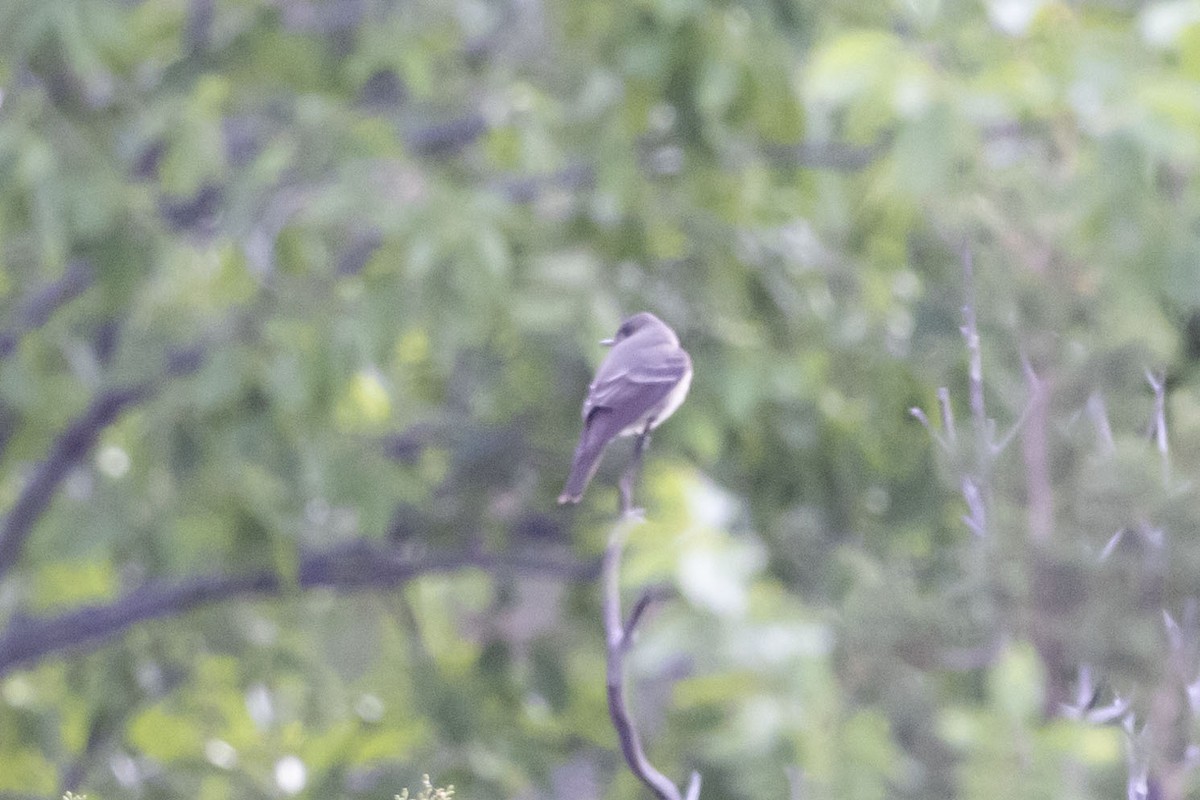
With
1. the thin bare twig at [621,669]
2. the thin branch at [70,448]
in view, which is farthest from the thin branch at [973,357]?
the thin branch at [70,448]

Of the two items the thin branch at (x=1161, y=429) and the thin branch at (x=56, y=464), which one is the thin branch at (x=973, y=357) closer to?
the thin branch at (x=1161, y=429)

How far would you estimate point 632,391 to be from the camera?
2162 mm

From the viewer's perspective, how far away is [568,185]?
577cm

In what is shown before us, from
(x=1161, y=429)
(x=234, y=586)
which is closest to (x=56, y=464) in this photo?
(x=234, y=586)

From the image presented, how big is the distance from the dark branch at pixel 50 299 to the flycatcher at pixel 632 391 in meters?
4.11

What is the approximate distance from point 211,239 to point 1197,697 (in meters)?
4.44

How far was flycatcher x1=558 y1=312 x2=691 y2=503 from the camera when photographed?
6.97 feet

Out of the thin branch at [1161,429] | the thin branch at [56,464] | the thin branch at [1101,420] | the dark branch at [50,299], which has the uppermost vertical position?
the thin branch at [1161,429]

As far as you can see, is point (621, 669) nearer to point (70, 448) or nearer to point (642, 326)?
point (642, 326)

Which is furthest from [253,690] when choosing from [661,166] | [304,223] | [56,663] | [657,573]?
[657,573]

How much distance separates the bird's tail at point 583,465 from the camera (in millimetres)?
2025

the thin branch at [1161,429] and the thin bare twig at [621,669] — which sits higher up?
the thin bare twig at [621,669]

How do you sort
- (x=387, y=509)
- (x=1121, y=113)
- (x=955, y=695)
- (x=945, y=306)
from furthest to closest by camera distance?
1. (x=387, y=509)
2. (x=945, y=306)
3. (x=1121, y=113)
4. (x=955, y=695)

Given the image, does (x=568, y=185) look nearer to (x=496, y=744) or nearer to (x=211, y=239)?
(x=211, y=239)
